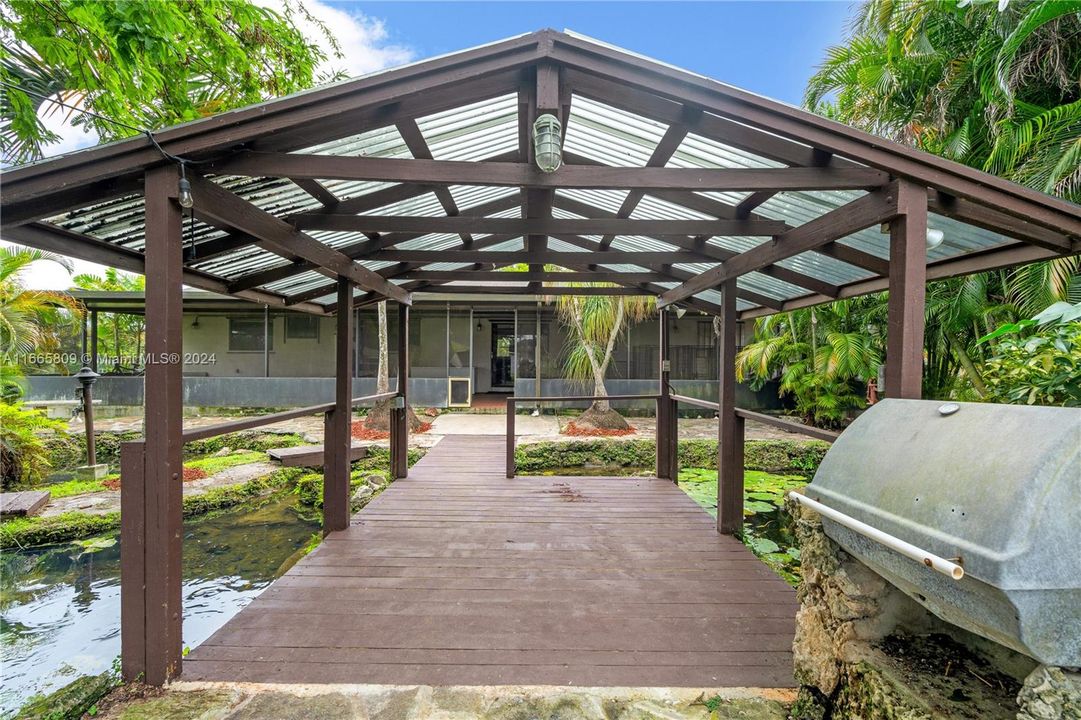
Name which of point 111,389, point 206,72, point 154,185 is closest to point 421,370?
point 111,389

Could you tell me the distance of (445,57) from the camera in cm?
197

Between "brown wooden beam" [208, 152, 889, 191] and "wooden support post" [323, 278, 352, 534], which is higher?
"brown wooden beam" [208, 152, 889, 191]

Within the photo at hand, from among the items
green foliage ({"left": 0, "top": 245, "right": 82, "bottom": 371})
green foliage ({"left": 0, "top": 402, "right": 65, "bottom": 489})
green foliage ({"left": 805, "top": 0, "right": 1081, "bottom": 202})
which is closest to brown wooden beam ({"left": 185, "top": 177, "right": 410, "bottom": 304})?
green foliage ({"left": 0, "top": 402, "right": 65, "bottom": 489})

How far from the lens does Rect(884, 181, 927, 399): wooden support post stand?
6.64 ft

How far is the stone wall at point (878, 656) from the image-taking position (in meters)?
1.31

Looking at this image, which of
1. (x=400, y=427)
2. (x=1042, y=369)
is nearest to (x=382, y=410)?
(x=400, y=427)

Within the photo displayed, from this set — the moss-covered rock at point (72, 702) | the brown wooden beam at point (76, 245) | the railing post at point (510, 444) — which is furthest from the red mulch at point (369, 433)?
the moss-covered rock at point (72, 702)

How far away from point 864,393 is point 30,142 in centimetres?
1193

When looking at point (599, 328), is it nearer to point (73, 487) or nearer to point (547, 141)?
point (547, 141)

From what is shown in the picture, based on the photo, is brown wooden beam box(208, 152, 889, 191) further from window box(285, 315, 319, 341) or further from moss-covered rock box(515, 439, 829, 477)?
window box(285, 315, 319, 341)

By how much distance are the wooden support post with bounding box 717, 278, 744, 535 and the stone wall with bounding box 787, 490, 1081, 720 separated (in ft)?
6.07

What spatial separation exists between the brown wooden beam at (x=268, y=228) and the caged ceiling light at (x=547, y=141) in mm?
1501

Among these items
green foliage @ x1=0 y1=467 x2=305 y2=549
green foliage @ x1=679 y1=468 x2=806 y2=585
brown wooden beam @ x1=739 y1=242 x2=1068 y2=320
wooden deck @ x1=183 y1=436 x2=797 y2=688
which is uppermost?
brown wooden beam @ x1=739 y1=242 x2=1068 y2=320

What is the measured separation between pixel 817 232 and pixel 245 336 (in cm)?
1429
